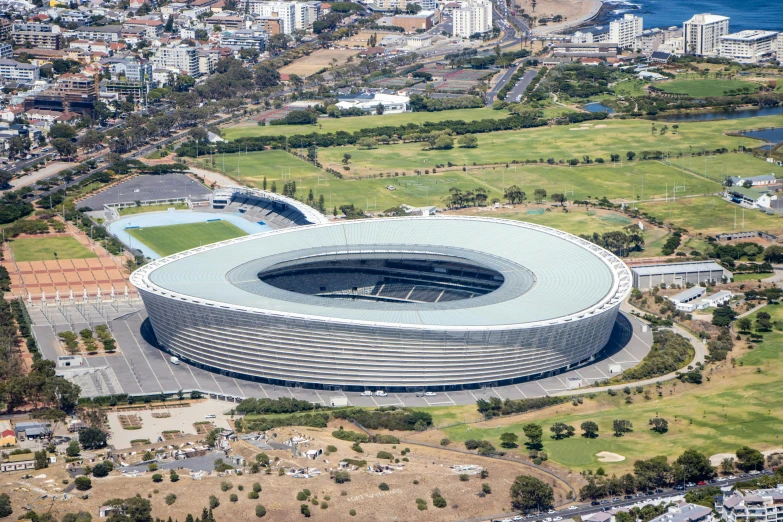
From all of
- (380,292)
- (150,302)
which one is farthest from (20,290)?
(380,292)

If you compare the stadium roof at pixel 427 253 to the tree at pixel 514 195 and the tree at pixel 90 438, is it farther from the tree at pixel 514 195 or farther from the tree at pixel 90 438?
the tree at pixel 514 195

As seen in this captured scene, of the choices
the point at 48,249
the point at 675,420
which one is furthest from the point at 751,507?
the point at 48,249

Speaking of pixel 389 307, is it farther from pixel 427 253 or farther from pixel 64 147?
pixel 64 147

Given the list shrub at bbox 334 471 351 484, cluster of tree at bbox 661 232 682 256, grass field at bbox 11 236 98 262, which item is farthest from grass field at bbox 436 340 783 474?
grass field at bbox 11 236 98 262

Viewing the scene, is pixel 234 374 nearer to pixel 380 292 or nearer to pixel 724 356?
pixel 380 292

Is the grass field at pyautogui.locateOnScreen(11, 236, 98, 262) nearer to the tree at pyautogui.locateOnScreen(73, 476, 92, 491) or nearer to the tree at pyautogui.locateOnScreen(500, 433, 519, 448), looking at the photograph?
the tree at pyautogui.locateOnScreen(73, 476, 92, 491)

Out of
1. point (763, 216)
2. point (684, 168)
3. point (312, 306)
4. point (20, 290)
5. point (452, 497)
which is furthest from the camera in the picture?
point (684, 168)

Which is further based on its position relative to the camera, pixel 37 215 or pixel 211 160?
pixel 211 160
